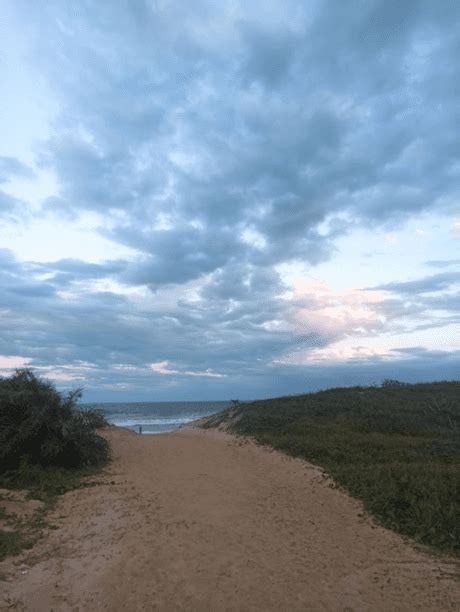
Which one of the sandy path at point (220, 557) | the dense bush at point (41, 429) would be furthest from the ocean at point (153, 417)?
the sandy path at point (220, 557)

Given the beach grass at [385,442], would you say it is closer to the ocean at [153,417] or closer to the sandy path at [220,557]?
the sandy path at [220,557]

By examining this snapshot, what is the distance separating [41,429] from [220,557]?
758cm

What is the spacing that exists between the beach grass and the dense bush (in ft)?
21.8

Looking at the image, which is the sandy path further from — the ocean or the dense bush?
the ocean

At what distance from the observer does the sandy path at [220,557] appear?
575cm

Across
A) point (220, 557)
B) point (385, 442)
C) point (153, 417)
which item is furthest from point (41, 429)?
point (153, 417)

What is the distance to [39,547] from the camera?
7.04 m

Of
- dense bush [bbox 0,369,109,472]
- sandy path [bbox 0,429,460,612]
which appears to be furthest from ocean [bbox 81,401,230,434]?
sandy path [bbox 0,429,460,612]

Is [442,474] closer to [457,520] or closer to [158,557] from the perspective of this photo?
[457,520]

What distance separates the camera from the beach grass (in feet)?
28.7

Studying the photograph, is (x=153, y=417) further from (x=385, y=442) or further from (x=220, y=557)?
(x=220, y=557)

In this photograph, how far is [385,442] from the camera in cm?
1452

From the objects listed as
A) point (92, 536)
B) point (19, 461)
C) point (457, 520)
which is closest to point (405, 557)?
point (457, 520)

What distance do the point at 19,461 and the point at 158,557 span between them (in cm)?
650
